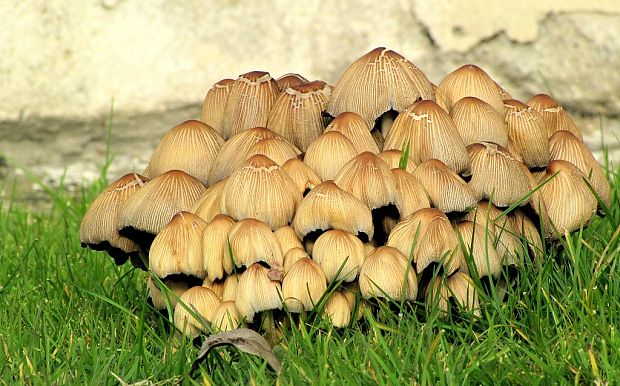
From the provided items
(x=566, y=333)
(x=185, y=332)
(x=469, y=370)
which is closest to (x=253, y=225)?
(x=185, y=332)

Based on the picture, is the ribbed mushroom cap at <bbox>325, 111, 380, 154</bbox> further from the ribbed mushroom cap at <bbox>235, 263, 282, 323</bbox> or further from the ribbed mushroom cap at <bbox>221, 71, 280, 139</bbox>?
the ribbed mushroom cap at <bbox>235, 263, 282, 323</bbox>

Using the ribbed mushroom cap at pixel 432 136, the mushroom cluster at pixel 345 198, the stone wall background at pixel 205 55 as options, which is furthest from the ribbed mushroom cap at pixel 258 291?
the stone wall background at pixel 205 55

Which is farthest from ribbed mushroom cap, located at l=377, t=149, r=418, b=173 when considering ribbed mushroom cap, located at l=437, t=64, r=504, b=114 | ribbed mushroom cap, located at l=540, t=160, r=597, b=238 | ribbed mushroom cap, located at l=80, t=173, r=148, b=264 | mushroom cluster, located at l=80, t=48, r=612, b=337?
ribbed mushroom cap, located at l=80, t=173, r=148, b=264

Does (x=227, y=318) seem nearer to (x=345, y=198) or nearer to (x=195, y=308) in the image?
(x=195, y=308)

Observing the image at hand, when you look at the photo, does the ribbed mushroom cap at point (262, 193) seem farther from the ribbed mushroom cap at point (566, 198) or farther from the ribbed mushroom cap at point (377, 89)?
the ribbed mushroom cap at point (566, 198)

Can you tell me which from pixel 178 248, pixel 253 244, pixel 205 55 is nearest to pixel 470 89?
pixel 253 244

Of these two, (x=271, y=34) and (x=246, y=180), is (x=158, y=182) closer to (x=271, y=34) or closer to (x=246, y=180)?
(x=246, y=180)
